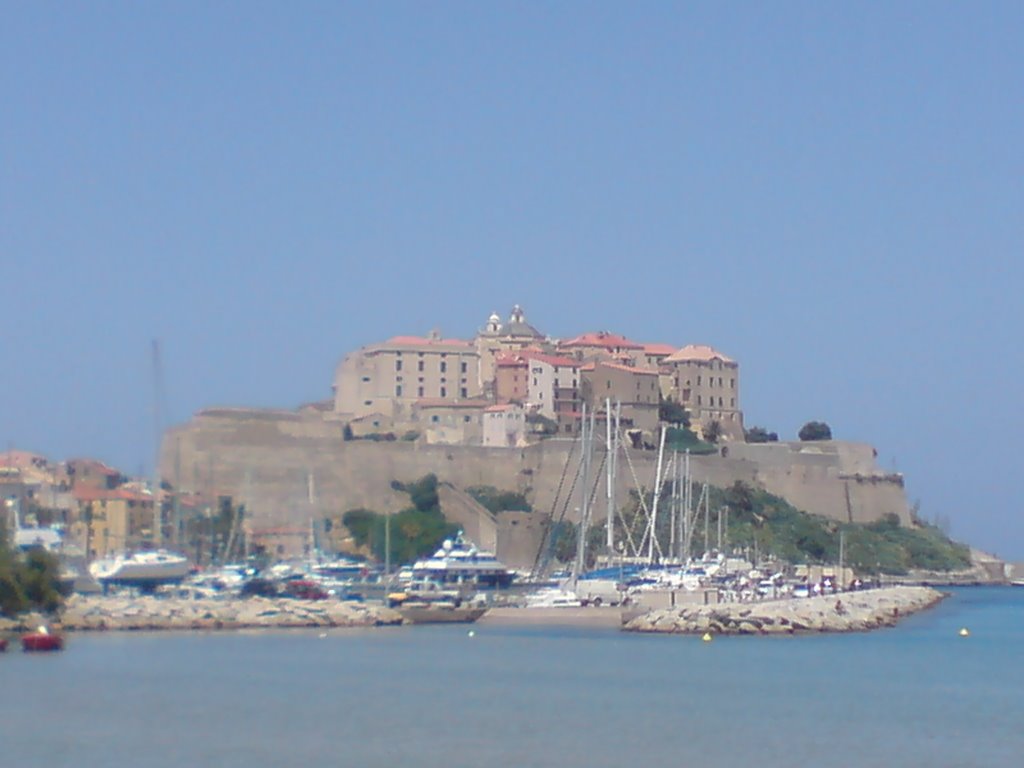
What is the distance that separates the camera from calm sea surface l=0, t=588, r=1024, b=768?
18.6 metres

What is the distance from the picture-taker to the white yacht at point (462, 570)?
40250 millimetres

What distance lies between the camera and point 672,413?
59031 millimetres

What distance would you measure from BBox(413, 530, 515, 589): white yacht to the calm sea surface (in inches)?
299

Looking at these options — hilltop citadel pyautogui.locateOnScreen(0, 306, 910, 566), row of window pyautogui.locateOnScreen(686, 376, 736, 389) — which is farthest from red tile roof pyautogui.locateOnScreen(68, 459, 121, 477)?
row of window pyautogui.locateOnScreen(686, 376, 736, 389)

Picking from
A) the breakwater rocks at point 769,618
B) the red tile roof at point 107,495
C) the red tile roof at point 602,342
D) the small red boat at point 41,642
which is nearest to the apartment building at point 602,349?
the red tile roof at point 602,342

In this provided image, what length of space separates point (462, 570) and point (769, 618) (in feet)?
28.8

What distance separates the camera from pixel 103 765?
17.5 meters

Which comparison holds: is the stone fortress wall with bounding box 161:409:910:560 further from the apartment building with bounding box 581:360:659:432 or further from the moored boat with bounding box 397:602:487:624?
the moored boat with bounding box 397:602:487:624

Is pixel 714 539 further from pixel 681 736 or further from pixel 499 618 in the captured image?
pixel 681 736

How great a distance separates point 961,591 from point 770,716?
131ft

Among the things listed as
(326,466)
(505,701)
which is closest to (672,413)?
(326,466)

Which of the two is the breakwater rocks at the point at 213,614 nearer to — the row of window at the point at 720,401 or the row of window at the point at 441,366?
the row of window at the point at 441,366

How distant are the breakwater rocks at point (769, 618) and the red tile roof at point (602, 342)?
26.4 meters

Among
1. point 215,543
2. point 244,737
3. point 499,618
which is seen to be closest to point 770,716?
point 244,737
